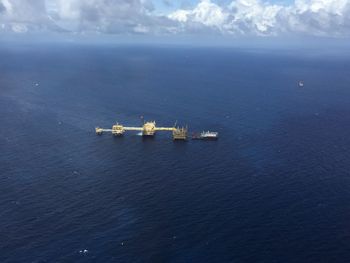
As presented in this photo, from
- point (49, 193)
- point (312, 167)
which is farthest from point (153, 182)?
point (312, 167)

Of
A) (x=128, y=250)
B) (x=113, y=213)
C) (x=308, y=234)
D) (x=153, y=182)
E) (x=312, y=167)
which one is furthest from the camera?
(x=312, y=167)

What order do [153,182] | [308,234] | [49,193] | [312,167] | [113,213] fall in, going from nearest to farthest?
[308,234], [113,213], [49,193], [153,182], [312,167]

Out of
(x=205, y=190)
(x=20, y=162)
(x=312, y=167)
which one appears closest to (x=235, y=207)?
(x=205, y=190)

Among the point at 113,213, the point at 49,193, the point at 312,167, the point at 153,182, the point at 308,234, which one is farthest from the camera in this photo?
the point at 312,167

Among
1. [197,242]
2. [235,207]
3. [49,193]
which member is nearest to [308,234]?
[235,207]

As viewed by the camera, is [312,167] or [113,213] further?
[312,167]

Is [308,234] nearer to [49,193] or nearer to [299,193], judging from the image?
[299,193]

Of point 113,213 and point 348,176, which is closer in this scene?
point 113,213

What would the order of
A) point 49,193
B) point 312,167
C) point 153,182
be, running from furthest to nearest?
point 312,167 → point 153,182 → point 49,193

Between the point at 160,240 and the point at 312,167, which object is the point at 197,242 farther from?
the point at 312,167
